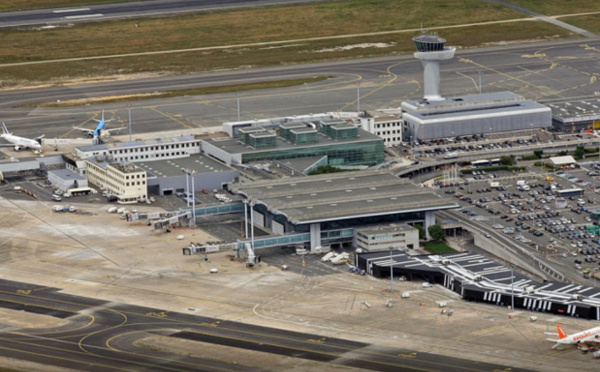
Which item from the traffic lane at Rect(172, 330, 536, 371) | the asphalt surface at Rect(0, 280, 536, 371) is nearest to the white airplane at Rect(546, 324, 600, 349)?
the traffic lane at Rect(172, 330, 536, 371)

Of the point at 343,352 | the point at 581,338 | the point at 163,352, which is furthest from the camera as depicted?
the point at 163,352

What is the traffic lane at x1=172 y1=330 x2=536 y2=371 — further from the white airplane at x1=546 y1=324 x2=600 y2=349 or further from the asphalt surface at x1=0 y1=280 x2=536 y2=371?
the white airplane at x1=546 y1=324 x2=600 y2=349

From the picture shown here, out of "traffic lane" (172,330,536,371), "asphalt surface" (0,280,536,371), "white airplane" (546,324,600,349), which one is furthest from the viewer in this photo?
"white airplane" (546,324,600,349)

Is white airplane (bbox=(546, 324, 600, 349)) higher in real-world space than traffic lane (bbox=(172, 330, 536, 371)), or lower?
higher

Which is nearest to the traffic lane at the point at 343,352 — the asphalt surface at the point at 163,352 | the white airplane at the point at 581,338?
the asphalt surface at the point at 163,352

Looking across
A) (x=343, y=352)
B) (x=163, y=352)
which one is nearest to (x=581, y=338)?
(x=343, y=352)

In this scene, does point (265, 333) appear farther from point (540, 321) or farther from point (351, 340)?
point (540, 321)

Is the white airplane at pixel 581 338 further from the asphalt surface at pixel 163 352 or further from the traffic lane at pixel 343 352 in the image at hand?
the asphalt surface at pixel 163 352

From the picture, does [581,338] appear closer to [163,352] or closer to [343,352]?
[343,352]
